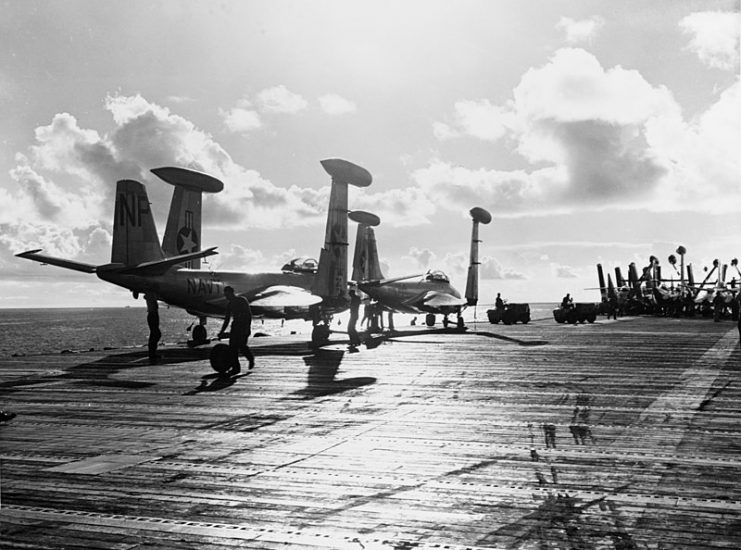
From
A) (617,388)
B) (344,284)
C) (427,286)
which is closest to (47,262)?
(344,284)

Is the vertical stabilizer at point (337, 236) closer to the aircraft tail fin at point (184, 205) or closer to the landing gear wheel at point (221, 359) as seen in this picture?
the landing gear wheel at point (221, 359)

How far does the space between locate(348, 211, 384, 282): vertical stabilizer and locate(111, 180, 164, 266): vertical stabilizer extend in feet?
55.7

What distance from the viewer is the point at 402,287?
35281mm

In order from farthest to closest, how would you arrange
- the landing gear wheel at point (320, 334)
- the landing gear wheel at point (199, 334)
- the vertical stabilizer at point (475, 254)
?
1. the vertical stabilizer at point (475, 254)
2. the landing gear wheel at point (199, 334)
3. the landing gear wheel at point (320, 334)

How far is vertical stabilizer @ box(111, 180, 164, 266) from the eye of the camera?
2222 cm

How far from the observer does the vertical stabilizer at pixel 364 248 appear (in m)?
38.2

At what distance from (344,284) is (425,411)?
13.6 meters

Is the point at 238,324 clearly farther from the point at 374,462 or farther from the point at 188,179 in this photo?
the point at 188,179

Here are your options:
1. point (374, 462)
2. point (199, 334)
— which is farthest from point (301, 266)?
point (374, 462)

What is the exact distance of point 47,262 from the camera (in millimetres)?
21578

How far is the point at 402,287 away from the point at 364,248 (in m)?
4.46

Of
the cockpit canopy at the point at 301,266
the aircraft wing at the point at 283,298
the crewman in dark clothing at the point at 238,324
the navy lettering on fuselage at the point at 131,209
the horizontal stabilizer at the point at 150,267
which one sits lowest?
the crewman in dark clothing at the point at 238,324

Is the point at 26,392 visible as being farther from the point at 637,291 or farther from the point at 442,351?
the point at 637,291

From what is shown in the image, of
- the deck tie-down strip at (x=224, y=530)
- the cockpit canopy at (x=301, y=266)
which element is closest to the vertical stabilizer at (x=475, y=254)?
the cockpit canopy at (x=301, y=266)
